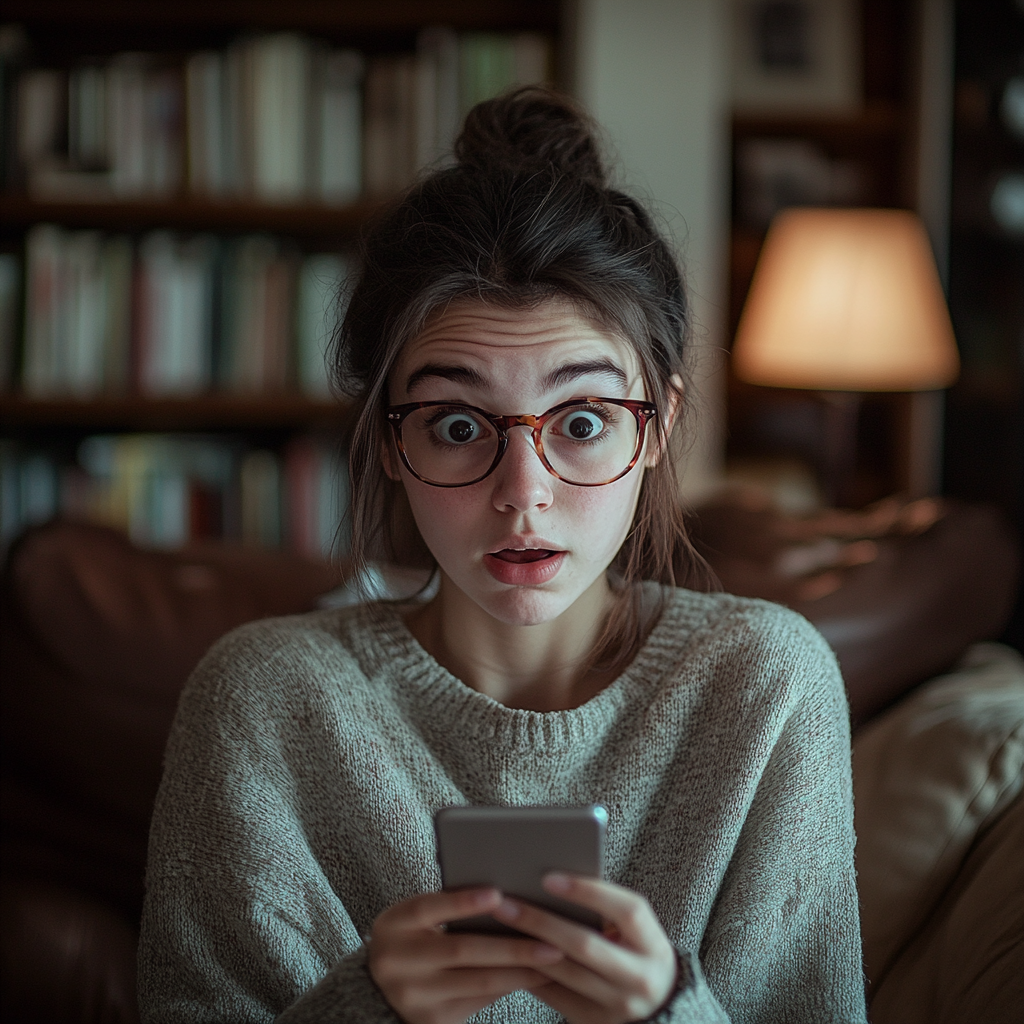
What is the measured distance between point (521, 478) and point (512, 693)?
0.85 feet

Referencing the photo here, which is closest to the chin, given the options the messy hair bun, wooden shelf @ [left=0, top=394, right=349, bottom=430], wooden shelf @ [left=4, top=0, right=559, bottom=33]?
the messy hair bun

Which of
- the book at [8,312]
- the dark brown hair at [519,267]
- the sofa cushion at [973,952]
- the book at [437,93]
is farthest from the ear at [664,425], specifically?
the book at [8,312]

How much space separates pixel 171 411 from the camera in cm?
252

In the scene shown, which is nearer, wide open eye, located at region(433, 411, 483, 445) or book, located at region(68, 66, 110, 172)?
wide open eye, located at region(433, 411, 483, 445)

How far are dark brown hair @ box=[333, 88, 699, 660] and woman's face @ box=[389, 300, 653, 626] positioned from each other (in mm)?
26

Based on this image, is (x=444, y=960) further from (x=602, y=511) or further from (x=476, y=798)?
(x=602, y=511)

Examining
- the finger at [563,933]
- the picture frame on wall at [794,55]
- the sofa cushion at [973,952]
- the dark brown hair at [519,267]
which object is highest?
the picture frame on wall at [794,55]

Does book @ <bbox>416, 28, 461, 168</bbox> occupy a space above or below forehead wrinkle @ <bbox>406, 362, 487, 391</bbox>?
above

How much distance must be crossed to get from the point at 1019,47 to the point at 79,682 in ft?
6.95

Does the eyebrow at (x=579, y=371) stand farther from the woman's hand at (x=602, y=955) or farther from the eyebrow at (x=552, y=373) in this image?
the woman's hand at (x=602, y=955)

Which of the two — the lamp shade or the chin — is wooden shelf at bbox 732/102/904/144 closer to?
the lamp shade

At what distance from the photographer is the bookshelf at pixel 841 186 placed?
8.89 feet

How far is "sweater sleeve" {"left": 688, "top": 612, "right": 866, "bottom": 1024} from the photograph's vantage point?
0.91 meters

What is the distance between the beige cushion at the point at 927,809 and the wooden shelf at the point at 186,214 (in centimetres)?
165
